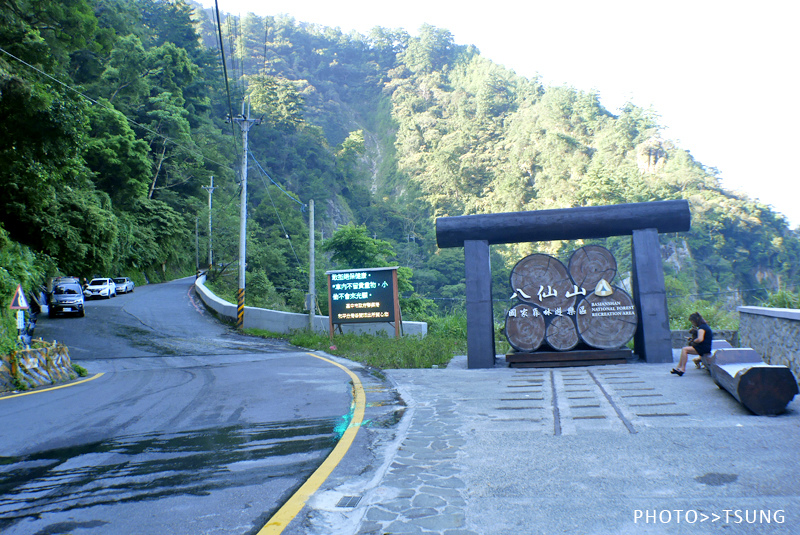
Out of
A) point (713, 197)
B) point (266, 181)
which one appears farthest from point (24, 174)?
point (713, 197)

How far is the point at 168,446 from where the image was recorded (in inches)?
230

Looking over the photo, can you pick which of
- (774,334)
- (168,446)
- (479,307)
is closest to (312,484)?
(168,446)

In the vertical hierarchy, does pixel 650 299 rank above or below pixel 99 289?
below

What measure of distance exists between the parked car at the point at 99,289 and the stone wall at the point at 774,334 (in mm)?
36880

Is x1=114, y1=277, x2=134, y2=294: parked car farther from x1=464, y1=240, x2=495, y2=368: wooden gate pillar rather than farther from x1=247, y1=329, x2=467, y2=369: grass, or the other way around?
x1=464, y1=240, x2=495, y2=368: wooden gate pillar

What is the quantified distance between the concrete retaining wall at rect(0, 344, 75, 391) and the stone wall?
44.5ft

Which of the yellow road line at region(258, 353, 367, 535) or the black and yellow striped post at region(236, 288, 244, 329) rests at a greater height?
the black and yellow striped post at region(236, 288, 244, 329)

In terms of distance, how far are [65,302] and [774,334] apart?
28.8 meters

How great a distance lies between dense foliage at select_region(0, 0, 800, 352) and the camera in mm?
17359

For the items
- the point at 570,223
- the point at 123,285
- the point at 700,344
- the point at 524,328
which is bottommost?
the point at 700,344

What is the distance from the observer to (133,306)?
1233 inches

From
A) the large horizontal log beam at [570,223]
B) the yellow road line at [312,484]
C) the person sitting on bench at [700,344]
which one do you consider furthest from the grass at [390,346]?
the yellow road line at [312,484]

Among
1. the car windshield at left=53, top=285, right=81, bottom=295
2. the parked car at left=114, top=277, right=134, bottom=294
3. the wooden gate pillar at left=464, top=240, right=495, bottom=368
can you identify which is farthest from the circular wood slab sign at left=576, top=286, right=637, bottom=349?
the parked car at left=114, top=277, right=134, bottom=294

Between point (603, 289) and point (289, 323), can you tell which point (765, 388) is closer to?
point (603, 289)
